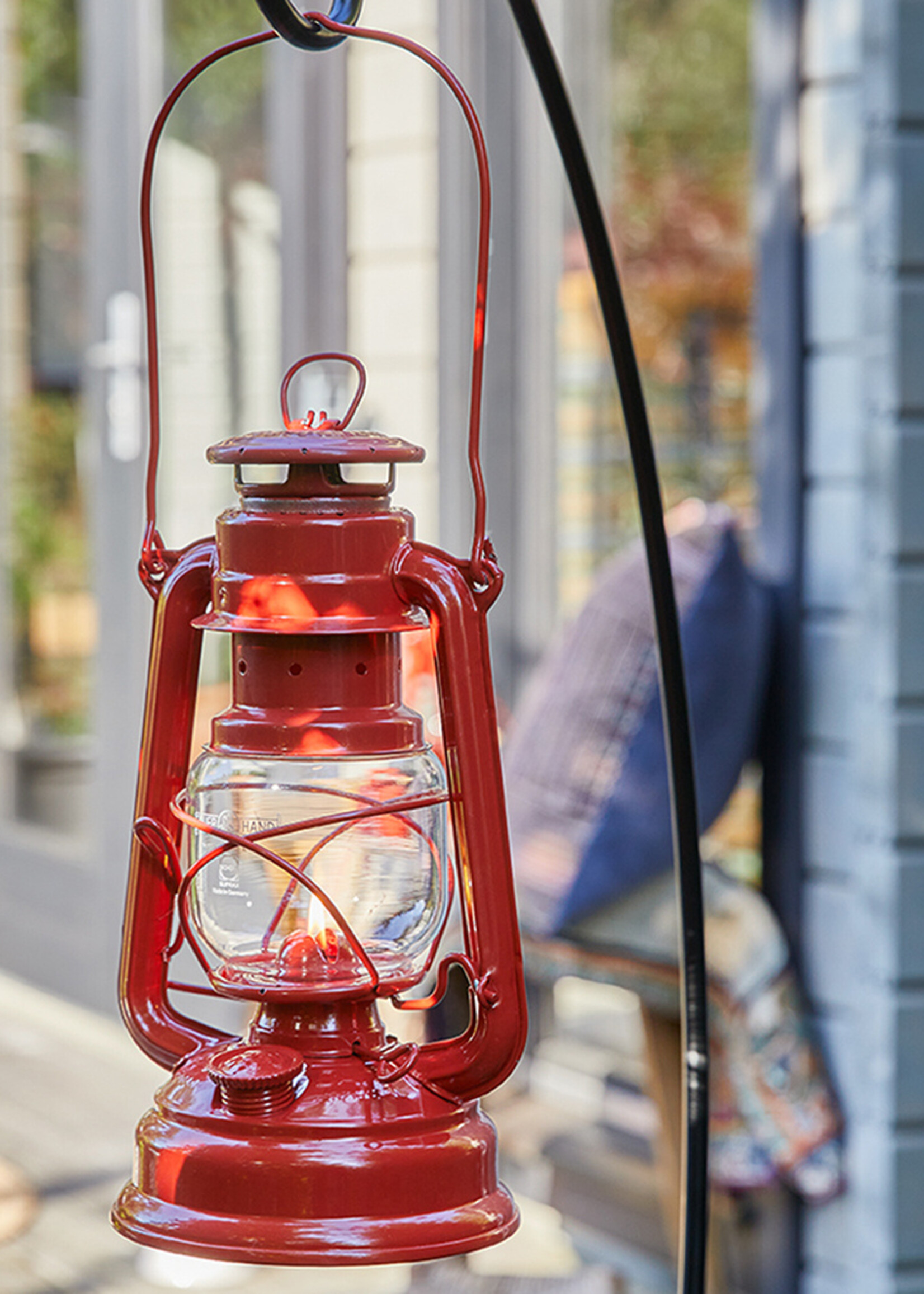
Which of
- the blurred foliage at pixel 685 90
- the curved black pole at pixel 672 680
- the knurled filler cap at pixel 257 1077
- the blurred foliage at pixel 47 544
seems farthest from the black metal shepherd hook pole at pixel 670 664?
the blurred foliage at pixel 685 90

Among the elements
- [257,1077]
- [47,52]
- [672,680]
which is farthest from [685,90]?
[257,1077]

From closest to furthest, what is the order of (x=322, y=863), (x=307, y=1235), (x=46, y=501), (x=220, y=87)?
(x=307, y=1235), (x=322, y=863), (x=220, y=87), (x=46, y=501)

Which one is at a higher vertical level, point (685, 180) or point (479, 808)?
point (685, 180)

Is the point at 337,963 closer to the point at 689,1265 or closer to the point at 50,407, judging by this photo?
the point at 689,1265

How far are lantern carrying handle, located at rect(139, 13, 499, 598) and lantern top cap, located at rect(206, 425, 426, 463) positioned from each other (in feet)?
0.09

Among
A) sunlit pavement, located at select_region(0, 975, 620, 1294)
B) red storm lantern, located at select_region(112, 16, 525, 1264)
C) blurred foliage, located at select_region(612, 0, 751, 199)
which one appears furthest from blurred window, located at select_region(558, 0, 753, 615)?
red storm lantern, located at select_region(112, 16, 525, 1264)

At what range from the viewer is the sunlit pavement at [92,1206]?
2121mm

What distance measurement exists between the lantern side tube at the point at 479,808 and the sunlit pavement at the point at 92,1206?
143cm

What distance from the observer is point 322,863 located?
0.71 m

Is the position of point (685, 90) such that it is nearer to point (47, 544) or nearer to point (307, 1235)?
point (47, 544)

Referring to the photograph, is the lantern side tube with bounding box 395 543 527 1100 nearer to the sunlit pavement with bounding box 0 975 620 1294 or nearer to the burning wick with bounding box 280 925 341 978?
the burning wick with bounding box 280 925 341 978

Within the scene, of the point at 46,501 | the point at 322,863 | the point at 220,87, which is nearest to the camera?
the point at 322,863

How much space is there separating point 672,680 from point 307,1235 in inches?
12.4

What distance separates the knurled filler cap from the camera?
621mm
